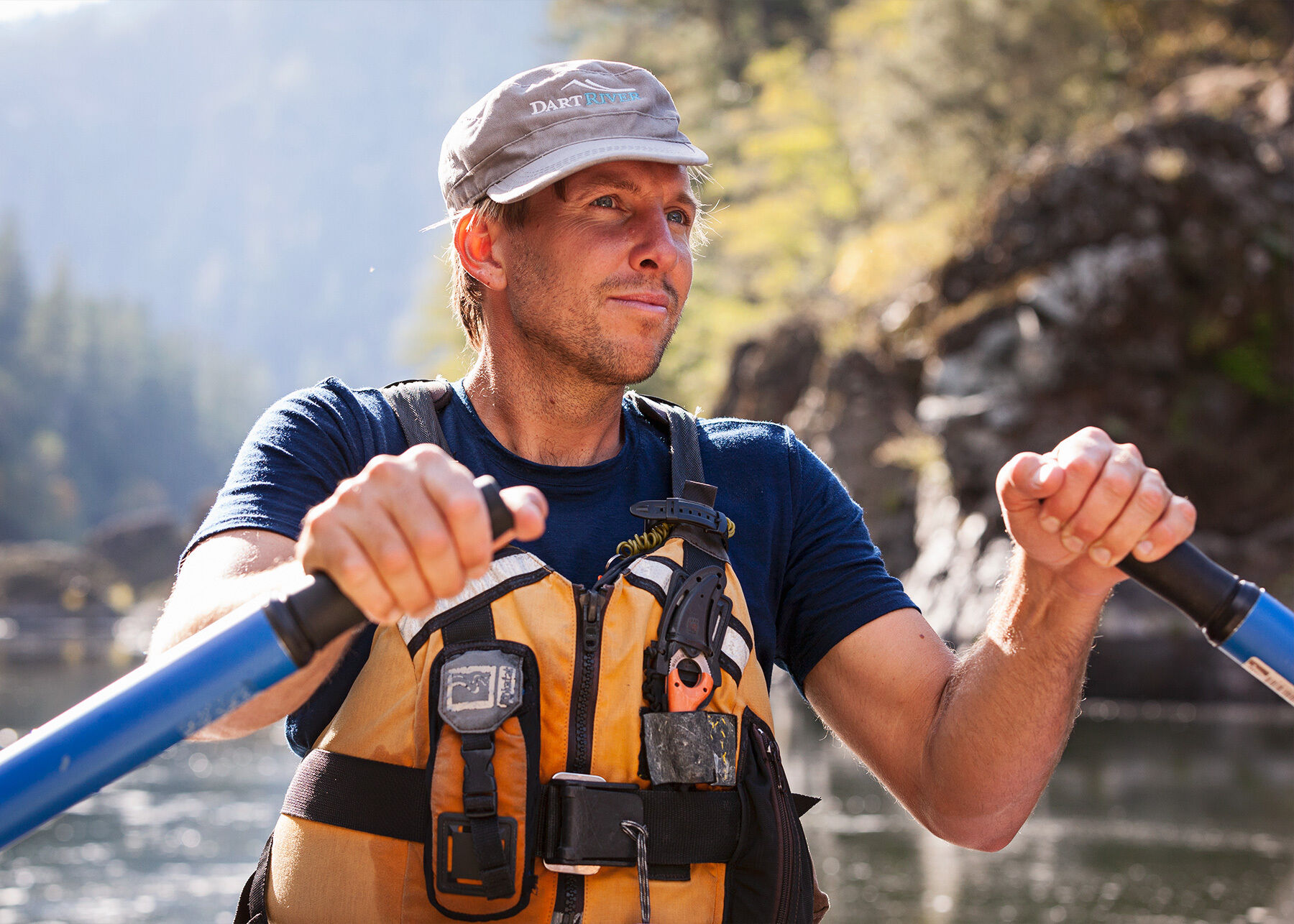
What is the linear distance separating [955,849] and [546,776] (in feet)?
16.9

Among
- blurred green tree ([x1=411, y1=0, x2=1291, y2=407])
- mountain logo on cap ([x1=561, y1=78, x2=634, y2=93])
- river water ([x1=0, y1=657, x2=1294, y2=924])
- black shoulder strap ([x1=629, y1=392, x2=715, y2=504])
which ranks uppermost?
blurred green tree ([x1=411, y1=0, x2=1291, y2=407])

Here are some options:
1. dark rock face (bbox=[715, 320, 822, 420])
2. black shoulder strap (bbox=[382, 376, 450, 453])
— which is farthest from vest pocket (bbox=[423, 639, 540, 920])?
dark rock face (bbox=[715, 320, 822, 420])

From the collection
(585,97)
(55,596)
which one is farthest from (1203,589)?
(55,596)

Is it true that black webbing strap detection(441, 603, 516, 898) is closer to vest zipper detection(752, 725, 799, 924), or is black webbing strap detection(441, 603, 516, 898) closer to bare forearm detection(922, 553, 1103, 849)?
vest zipper detection(752, 725, 799, 924)

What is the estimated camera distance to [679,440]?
2453mm

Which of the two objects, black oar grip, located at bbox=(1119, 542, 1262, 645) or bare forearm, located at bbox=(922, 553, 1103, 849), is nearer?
black oar grip, located at bbox=(1119, 542, 1262, 645)

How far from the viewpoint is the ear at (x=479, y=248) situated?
2.52 meters

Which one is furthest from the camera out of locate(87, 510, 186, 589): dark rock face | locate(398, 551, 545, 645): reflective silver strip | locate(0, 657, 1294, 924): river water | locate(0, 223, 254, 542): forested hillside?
locate(0, 223, 254, 542): forested hillside

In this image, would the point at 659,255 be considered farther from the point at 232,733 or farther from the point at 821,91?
the point at 821,91

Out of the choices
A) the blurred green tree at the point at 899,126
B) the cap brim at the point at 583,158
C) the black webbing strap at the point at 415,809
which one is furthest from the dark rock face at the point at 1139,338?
the black webbing strap at the point at 415,809

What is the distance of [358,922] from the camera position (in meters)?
1.98

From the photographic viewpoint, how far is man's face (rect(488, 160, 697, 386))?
2.37 meters

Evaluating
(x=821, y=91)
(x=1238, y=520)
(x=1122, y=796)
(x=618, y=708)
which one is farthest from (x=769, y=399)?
(x=618, y=708)

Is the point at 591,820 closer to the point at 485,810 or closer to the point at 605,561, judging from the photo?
the point at 485,810
